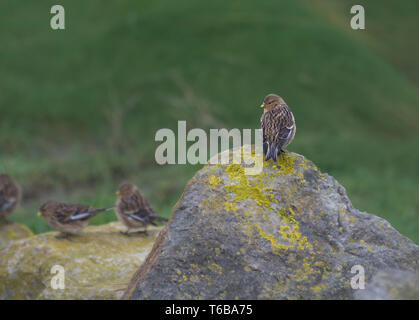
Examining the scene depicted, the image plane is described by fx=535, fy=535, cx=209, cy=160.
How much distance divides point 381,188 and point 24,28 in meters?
16.2

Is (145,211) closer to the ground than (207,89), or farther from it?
closer to the ground

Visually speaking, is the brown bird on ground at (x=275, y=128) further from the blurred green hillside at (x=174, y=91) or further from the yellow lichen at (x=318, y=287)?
the blurred green hillside at (x=174, y=91)

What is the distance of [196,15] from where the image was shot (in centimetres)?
2120

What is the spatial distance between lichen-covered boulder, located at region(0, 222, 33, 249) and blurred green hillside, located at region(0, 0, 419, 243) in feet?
14.1

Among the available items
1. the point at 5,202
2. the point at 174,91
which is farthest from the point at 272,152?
the point at 174,91

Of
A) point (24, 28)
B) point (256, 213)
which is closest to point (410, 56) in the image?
point (24, 28)

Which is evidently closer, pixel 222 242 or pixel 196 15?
pixel 222 242

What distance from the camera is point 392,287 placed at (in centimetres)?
385

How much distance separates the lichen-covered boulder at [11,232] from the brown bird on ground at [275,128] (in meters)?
3.86

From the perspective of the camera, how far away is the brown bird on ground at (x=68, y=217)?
6.37m

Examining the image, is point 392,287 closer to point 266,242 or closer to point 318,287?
point 318,287

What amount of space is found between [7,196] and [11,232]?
2.46 ft

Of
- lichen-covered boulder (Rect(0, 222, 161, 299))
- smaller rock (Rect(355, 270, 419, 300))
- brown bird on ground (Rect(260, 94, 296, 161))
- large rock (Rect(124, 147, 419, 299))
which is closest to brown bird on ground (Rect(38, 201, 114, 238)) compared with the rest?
lichen-covered boulder (Rect(0, 222, 161, 299))

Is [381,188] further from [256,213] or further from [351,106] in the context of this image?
[256,213]
